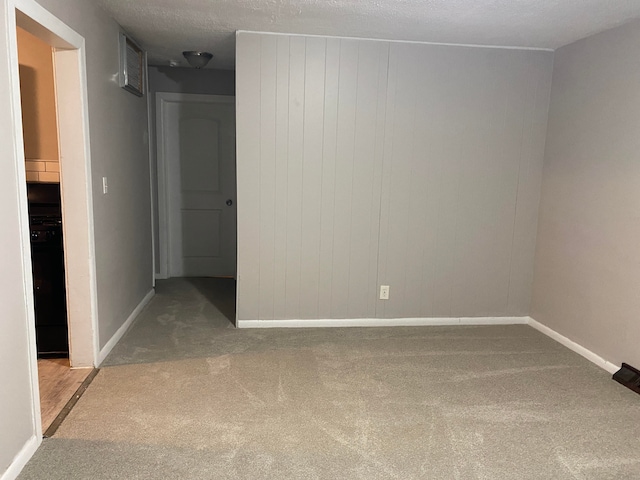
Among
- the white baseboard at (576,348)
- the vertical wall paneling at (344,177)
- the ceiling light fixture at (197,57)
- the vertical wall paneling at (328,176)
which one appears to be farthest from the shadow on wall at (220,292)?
the white baseboard at (576,348)

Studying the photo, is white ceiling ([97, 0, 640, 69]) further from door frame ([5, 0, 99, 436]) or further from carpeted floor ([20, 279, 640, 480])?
carpeted floor ([20, 279, 640, 480])

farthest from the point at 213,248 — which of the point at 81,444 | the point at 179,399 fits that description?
A: the point at 81,444

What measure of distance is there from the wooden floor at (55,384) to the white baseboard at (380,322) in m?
1.24

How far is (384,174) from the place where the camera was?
3.71 metres

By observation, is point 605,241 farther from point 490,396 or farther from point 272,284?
point 272,284

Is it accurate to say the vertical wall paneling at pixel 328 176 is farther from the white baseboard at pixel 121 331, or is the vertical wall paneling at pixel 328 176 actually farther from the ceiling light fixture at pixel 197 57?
the white baseboard at pixel 121 331

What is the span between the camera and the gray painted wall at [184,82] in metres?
5.05

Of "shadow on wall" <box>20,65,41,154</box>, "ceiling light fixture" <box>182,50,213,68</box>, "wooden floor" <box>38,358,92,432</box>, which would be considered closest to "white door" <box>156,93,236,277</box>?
"ceiling light fixture" <box>182,50,213,68</box>

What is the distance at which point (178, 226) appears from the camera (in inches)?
213

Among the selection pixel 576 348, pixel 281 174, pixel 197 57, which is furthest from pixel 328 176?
pixel 576 348

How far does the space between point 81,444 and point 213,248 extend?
11.2 feet

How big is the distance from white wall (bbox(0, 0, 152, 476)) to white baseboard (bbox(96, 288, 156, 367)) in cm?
5

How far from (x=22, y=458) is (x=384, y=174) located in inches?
111

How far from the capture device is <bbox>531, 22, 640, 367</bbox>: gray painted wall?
2980 millimetres
